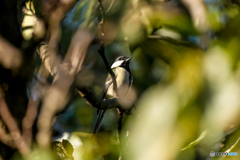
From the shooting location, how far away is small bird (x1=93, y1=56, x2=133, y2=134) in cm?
205

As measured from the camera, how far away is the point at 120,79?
2.29 metres

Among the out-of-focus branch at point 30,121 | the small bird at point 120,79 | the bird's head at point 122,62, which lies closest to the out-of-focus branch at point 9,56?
the out-of-focus branch at point 30,121

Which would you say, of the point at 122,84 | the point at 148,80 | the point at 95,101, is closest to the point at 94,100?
the point at 95,101

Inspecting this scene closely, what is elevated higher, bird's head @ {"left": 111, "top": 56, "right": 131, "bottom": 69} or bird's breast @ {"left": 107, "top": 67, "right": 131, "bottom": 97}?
bird's head @ {"left": 111, "top": 56, "right": 131, "bottom": 69}

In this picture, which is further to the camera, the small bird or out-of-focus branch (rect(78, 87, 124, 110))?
the small bird

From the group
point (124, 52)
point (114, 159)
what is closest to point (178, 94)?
point (114, 159)

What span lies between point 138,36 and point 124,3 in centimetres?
38

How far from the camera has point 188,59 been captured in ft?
3.72

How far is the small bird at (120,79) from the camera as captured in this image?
6.73 ft

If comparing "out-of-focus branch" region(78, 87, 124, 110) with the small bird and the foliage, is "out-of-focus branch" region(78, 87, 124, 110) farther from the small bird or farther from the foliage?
the small bird

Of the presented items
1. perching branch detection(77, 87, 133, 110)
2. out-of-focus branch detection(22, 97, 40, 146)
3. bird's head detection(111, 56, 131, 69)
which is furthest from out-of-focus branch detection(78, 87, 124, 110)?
bird's head detection(111, 56, 131, 69)

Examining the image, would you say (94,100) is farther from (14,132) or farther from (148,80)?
(148,80)

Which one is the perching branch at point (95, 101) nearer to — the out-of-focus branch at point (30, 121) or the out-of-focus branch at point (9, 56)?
the out-of-focus branch at point (30, 121)

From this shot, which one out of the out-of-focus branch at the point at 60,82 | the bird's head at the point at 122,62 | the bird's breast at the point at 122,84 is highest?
the out-of-focus branch at the point at 60,82
